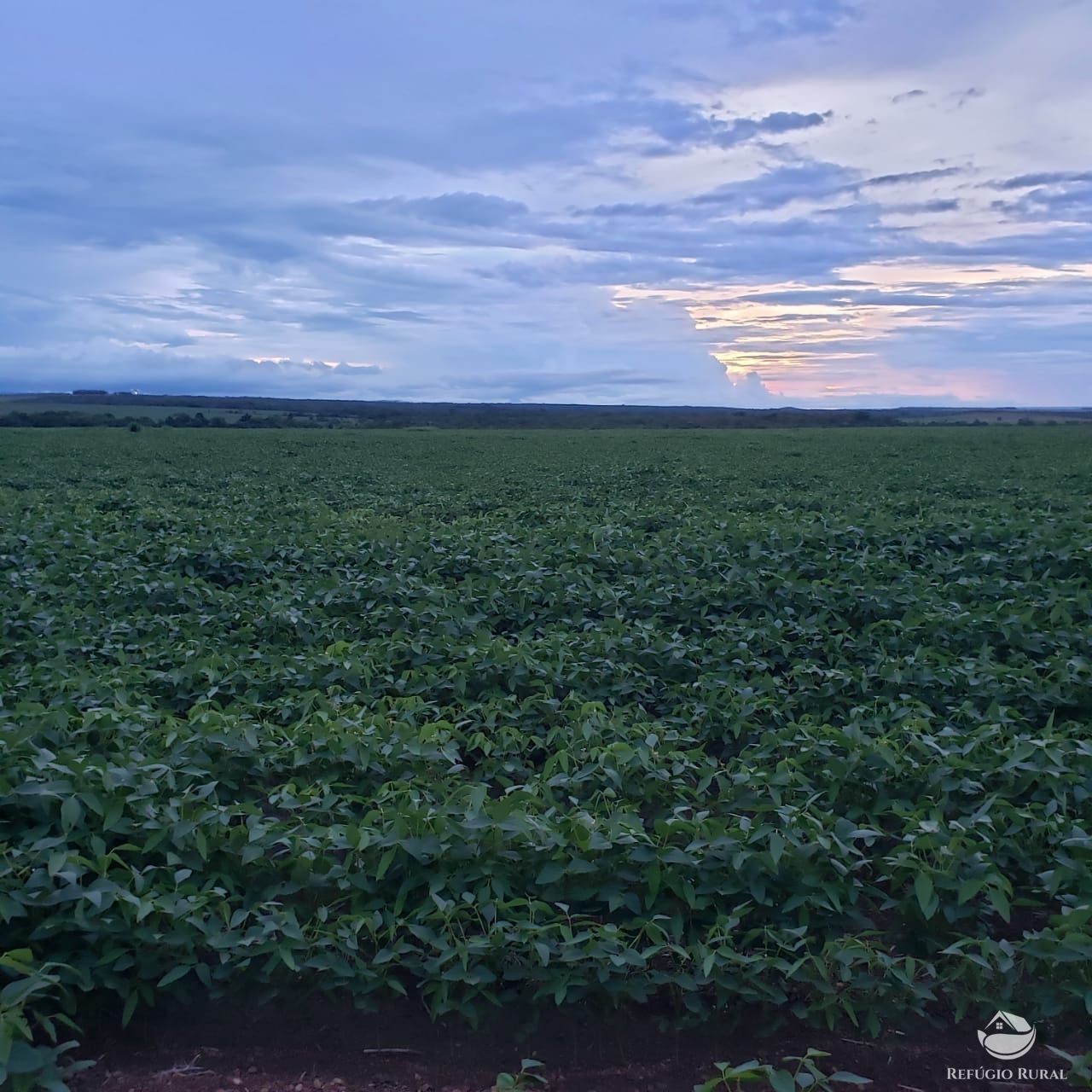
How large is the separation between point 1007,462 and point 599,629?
27.0 metres

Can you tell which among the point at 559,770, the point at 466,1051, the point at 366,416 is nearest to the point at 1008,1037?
the point at 466,1051

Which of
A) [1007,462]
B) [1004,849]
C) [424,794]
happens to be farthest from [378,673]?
[1007,462]

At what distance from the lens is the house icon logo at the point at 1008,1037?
302cm

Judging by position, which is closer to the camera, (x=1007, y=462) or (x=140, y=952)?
(x=140, y=952)

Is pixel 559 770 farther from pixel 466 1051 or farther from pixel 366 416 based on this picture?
pixel 366 416

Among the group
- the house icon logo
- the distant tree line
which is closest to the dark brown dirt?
the house icon logo

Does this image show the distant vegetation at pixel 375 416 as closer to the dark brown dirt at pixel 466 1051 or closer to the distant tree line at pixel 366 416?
the distant tree line at pixel 366 416

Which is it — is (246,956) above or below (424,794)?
below

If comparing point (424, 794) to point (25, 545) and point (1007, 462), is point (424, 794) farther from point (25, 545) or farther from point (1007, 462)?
point (1007, 462)

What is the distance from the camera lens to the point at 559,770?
4.38 meters

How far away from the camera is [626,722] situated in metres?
5.36

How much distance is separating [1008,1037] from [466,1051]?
5.99ft

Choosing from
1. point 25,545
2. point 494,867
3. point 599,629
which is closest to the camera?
point 494,867

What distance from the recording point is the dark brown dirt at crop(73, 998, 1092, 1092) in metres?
2.98
